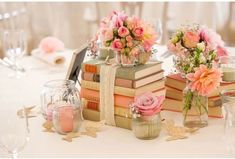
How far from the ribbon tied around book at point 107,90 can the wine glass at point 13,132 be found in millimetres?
305

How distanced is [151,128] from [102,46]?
1.13ft

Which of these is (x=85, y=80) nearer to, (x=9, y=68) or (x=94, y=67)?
(x=94, y=67)

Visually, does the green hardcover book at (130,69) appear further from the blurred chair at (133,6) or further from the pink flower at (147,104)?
the blurred chair at (133,6)

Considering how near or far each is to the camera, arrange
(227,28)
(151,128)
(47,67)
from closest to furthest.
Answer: (151,128) → (47,67) → (227,28)

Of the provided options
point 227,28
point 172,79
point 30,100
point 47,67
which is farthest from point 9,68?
point 227,28

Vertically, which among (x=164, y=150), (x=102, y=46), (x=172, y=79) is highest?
(x=102, y=46)

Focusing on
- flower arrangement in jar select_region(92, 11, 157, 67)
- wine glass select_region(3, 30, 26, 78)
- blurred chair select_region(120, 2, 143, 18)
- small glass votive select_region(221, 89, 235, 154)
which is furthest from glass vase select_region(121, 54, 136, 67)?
blurred chair select_region(120, 2, 143, 18)

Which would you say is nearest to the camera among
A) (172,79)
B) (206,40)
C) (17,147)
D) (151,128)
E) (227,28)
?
(17,147)

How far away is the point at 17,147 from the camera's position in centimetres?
121

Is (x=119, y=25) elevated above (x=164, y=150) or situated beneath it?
elevated above

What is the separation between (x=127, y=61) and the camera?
1.41 meters

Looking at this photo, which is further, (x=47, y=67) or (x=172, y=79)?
(x=47, y=67)

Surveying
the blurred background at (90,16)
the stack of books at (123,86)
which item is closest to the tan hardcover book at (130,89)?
the stack of books at (123,86)

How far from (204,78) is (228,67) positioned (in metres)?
0.29
